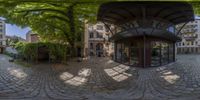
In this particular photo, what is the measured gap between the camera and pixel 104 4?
7039 millimetres

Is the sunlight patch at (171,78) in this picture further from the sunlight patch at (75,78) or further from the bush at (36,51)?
the bush at (36,51)

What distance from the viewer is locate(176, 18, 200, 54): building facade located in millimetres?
8875

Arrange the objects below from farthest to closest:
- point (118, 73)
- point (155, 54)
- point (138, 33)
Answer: point (138, 33) → point (155, 54) → point (118, 73)

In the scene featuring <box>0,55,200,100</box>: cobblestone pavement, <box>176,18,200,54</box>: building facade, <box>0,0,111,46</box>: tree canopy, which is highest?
<box>0,0,111,46</box>: tree canopy

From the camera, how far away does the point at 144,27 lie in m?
9.14

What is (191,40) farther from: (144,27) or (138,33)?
(138,33)

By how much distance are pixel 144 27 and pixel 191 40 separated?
2465mm

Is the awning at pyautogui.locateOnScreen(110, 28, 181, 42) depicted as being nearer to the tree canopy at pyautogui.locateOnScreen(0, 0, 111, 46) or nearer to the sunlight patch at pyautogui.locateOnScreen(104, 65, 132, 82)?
the sunlight patch at pyautogui.locateOnScreen(104, 65, 132, 82)

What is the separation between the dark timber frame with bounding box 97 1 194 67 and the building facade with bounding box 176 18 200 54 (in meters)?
0.36

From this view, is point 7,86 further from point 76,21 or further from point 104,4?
point 76,21

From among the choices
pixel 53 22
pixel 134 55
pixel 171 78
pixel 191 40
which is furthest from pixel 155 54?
pixel 53 22

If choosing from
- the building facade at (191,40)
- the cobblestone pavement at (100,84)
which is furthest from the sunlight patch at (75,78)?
the building facade at (191,40)

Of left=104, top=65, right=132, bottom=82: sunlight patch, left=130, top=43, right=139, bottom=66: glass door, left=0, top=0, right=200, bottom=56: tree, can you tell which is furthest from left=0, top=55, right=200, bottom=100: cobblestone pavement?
left=0, top=0, right=200, bottom=56: tree

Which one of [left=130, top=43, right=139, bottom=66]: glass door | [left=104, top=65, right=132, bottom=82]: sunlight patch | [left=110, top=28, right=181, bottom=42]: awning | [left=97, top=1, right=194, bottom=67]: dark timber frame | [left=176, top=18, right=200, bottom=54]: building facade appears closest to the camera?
[left=104, top=65, right=132, bottom=82]: sunlight patch
